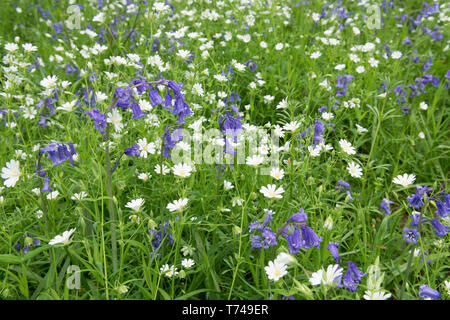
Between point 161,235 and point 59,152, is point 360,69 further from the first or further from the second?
point 59,152

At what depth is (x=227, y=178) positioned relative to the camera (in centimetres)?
260

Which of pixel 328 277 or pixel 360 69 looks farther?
pixel 360 69

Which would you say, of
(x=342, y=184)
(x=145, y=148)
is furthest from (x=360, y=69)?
(x=145, y=148)

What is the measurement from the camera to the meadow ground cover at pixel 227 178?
201cm

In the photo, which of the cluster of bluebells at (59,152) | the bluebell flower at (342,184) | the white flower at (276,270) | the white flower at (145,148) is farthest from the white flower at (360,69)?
the cluster of bluebells at (59,152)

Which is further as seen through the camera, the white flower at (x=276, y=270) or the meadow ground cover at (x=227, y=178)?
the meadow ground cover at (x=227, y=178)

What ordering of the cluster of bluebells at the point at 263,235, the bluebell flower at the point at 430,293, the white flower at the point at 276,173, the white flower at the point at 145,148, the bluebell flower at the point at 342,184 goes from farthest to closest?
1. the bluebell flower at the point at 342,184
2. the white flower at the point at 145,148
3. the white flower at the point at 276,173
4. the cluster of bluebells at the point at 263,235
5. the bluebell flower at the point at 430,293

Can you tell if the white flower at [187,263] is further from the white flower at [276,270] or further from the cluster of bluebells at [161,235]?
the white flower at [276,270]

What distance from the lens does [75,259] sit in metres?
2.16

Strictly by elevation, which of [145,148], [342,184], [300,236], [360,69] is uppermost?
[360,69]

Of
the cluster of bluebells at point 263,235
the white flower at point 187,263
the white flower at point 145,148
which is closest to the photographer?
the cluster of bluebells at point 263,235

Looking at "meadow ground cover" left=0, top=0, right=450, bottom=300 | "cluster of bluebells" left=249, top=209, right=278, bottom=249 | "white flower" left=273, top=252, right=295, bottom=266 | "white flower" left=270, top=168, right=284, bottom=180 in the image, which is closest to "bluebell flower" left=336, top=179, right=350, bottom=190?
"meadow ground cover" left=0, top=0, right=450, bottom=300

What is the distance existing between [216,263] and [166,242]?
30cm

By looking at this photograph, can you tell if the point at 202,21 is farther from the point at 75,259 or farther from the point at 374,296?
the point at 374,296
